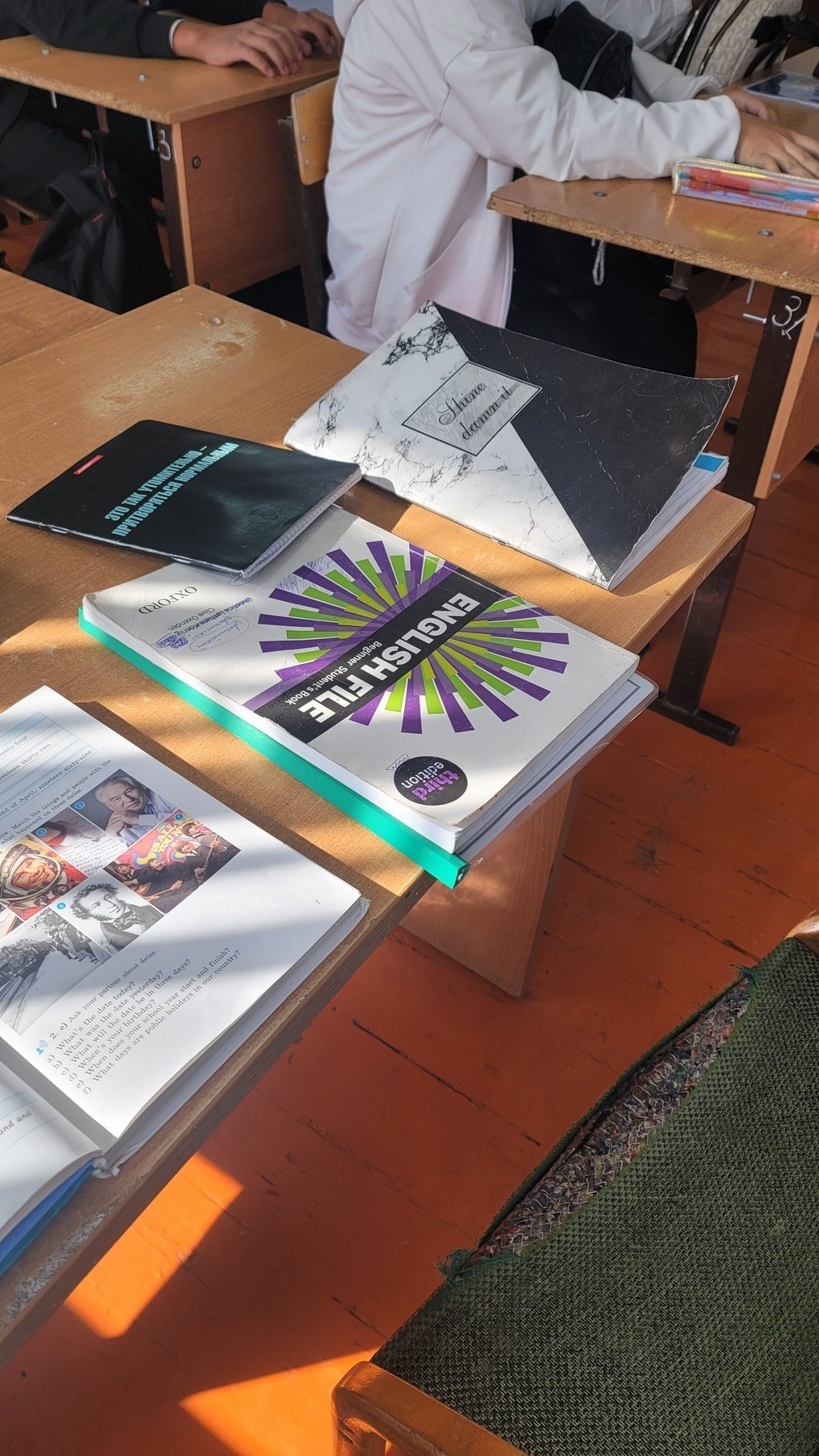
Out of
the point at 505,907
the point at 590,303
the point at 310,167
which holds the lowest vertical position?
the point at 505,907

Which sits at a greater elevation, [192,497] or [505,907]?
[192,497]

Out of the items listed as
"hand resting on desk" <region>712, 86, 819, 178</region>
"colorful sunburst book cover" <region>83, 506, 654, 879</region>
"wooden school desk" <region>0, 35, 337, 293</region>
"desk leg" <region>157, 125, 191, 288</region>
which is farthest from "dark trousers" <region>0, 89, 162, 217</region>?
"colorful sunburst book cover" <region>83, 506, 654, 879</region>

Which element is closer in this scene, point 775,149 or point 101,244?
point 775,149

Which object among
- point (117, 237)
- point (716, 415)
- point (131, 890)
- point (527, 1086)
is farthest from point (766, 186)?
point (131, 890)

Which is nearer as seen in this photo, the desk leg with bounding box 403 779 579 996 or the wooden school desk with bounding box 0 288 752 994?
the wooden school desk with bounding box 0 288 752 994

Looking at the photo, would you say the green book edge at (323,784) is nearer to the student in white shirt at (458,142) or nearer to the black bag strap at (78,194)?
the student in white shirt at (458,142)

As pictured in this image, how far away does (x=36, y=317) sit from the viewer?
1.41 metres

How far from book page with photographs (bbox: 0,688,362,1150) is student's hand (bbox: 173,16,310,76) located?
6.20 feet

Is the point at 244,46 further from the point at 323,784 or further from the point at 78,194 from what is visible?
the point at 323,784

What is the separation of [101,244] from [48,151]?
2.03 ft

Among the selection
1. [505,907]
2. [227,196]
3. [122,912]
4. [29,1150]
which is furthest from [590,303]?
[29,1150]

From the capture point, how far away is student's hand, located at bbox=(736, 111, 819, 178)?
1.64 meters

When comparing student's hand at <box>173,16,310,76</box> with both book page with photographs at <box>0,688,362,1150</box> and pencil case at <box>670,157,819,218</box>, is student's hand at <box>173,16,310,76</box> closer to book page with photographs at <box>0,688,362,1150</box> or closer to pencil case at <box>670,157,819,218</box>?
pencil case at <box>670,157,819,218</box>

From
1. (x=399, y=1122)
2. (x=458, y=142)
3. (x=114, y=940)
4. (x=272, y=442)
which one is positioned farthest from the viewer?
(x=458, y=142)
